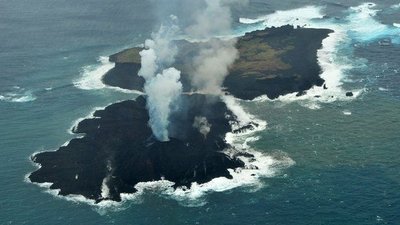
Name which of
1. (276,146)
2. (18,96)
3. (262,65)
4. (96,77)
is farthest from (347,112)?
(18,96)

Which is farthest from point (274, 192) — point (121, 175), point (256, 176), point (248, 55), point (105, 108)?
point (248, 55)

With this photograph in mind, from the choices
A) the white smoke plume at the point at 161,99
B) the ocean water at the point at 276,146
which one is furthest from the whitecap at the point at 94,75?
the white smoke plume at the point at 161,99

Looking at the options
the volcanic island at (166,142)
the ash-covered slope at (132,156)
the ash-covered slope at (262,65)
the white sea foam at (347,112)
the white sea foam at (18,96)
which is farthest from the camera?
the white sea foam at (18,96)

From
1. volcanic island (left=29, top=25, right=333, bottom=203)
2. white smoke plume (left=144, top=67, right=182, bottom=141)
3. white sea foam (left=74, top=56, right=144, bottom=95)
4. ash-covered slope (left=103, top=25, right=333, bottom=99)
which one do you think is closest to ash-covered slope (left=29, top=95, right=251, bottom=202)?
volcanic island (left=29, top=25, right=333, bottom=203)

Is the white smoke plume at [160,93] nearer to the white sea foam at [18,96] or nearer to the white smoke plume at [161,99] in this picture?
the white smoke plume at [161,99]

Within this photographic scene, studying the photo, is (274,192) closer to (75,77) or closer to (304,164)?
(304,164)

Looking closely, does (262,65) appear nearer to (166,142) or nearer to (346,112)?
(346,112)

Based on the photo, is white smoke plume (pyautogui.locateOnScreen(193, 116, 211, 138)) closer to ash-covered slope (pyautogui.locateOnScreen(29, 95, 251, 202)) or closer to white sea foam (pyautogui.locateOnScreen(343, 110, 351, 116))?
ash-covered slope (pyautogui.locateOnScreen(29, 95, 251, 202))
